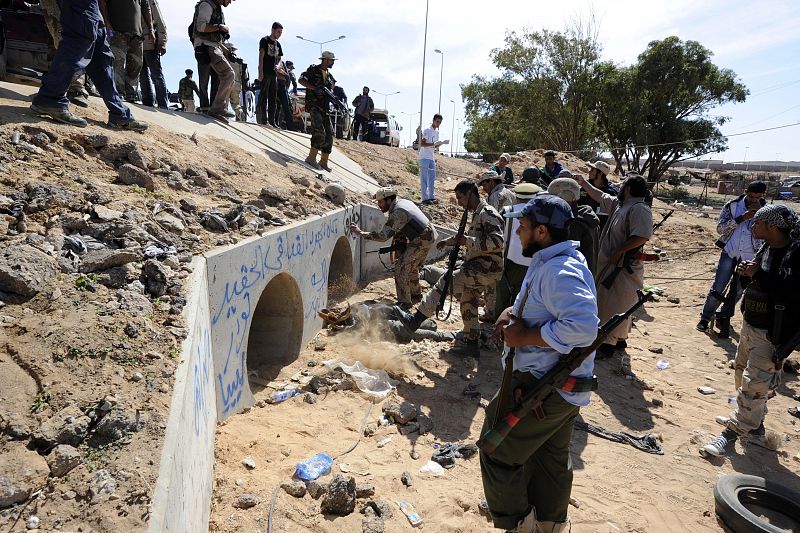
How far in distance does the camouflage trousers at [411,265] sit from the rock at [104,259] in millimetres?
3967

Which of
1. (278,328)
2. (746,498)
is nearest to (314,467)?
(278,328)

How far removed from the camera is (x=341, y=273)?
26.1ft

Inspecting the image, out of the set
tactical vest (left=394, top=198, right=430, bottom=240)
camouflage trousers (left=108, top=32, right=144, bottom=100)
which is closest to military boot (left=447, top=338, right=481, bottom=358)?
tactical vest (left=394, top=198, right=430, bottom=240)

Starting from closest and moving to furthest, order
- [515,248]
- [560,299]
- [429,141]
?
[560,299]
[515,248]
[429,141]

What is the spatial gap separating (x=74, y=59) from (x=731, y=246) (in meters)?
7.32

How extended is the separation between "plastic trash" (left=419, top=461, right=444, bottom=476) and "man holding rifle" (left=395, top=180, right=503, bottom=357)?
207 centimetres

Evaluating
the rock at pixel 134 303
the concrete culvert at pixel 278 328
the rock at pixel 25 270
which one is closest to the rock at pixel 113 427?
the rock at pixel 134 303

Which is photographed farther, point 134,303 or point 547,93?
point 547,93

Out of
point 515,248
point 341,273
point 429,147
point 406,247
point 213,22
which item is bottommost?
point 341,273

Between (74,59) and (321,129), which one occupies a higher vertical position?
(74,59)

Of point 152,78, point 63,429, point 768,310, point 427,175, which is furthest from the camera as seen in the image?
point 427,175

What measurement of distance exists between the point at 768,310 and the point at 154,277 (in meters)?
4.21

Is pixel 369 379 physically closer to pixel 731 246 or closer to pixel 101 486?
pixel 101 486

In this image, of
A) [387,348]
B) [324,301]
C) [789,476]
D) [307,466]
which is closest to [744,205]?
[789,476]
